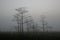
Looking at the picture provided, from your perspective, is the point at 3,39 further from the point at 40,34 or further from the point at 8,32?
the point at 40,34

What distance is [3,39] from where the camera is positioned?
4969 mm

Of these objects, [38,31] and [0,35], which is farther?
[38,31]

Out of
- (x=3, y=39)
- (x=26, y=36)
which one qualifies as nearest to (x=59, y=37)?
(x=26, y=36)

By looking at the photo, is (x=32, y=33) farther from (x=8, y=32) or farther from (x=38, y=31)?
(x=8, y=32)

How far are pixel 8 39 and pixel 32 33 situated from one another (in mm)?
929

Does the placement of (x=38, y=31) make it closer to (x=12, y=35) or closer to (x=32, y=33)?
(x=32, y=33)

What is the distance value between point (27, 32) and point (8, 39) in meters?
0.79

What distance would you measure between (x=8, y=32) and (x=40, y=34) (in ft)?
4.04

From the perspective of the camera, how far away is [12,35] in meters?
5.11

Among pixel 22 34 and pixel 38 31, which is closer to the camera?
pixel 22 34

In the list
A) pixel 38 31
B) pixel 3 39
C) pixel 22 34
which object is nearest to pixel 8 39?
pixel 3 39

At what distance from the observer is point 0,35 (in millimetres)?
5160

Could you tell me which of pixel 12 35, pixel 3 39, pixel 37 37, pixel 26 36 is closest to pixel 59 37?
pixel 37 37

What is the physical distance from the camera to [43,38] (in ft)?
16.4
